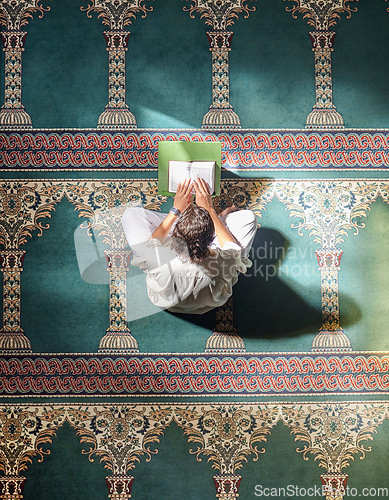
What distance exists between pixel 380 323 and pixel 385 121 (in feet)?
4.21

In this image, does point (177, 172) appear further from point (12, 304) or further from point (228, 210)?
point (12, 304)

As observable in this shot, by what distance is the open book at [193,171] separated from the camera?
249 cm

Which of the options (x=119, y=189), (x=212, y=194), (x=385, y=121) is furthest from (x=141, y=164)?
(x=385, y=121)

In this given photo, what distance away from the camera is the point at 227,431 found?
2.59 metres

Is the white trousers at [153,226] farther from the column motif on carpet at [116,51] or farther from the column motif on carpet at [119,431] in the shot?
the column motif on carpet at [119,431]

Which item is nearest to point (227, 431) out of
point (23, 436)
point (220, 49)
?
point (23, 436)

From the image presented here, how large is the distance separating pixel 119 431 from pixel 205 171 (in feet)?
5.42

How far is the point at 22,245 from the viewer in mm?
2676

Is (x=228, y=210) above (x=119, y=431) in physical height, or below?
above

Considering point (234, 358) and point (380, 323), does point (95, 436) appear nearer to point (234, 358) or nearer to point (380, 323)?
point (234, 358)

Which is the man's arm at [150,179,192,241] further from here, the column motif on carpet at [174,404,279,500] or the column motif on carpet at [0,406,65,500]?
the column motif on carpet at [0,406,65,500]

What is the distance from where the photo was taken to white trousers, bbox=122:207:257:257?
2.38 m

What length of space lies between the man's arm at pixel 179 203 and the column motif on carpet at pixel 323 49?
90 centimetres

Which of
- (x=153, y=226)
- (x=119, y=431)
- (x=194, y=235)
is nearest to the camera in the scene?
(x=194, y=235)
